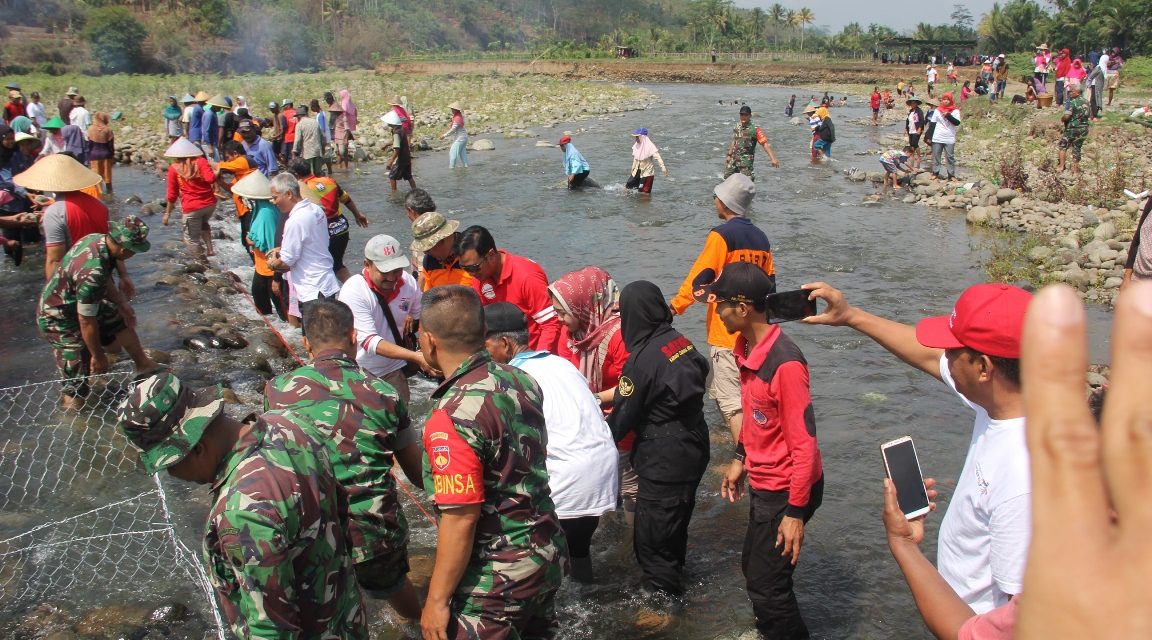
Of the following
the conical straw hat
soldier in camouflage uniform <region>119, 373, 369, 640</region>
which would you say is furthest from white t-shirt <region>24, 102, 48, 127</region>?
soldier in camouflage uniform <region>119, 373, 369, 640</region>

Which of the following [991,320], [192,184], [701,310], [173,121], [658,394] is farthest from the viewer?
[173,121]

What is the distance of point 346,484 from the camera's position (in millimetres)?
3268

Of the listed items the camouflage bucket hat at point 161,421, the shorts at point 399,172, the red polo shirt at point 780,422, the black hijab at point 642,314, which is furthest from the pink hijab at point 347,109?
the camouflage bucket hat at point 161,421

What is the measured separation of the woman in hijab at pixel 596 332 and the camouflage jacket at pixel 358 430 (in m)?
1.25

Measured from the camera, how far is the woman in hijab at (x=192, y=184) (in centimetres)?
990

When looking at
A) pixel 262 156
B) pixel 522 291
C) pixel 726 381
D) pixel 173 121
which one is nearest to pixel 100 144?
pixel 262 156

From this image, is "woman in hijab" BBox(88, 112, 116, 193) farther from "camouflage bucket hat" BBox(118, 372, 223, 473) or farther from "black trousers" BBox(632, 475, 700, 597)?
"camouflage bucket hat" BBox(118, 372, 223, 473)

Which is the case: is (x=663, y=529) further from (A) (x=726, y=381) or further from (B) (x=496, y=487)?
(A) (x=726, y=381)

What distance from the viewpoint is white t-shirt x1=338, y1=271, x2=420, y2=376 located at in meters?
5.10

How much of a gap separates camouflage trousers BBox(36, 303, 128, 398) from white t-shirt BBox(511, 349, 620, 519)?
14.3 ft

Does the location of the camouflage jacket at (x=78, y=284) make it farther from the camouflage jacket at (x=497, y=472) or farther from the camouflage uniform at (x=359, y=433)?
the camouflage jacket at (x=497, y=472)

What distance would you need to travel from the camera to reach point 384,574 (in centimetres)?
354

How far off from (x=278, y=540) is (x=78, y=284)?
4857mm

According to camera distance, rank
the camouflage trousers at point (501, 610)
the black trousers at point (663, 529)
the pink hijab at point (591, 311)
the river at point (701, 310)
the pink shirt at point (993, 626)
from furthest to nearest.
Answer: the river at point (701, 310) < the pink hijab at point (591, 311) < the black trousers at point (663, 529) < the camouflage trousers at point (501, 610) < the pink shirt at point (993, 626)
